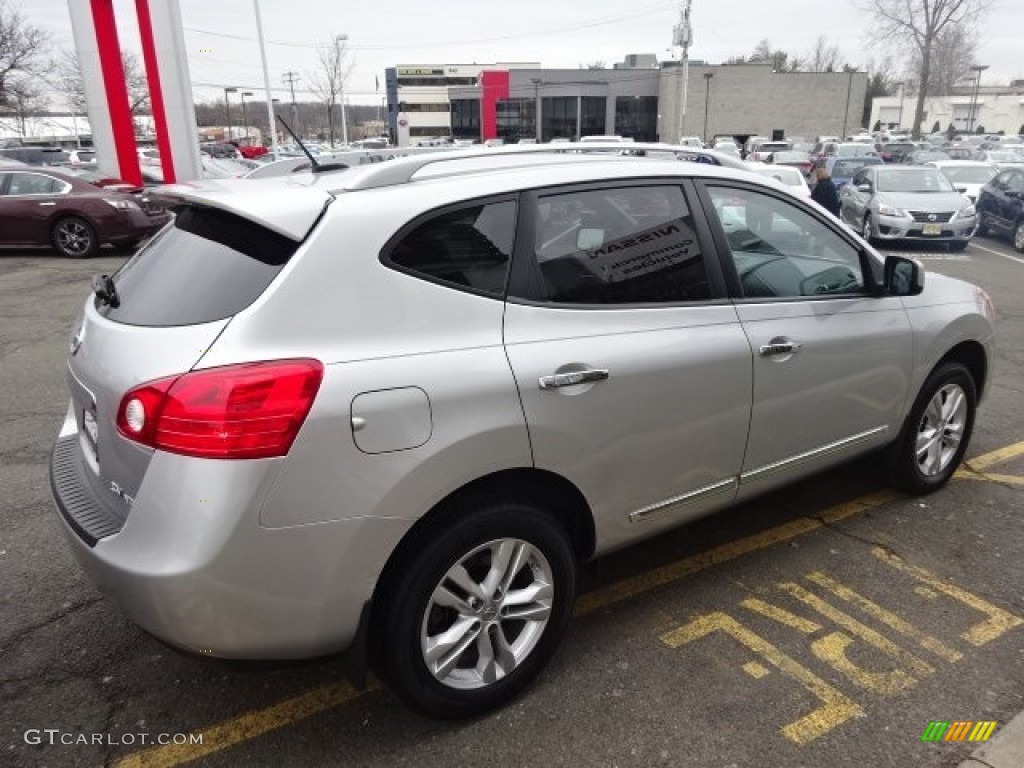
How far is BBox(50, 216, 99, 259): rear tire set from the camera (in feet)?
41.1

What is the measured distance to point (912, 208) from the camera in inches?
563

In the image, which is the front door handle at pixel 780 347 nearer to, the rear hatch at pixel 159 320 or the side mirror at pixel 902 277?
the side mirror at pixel 902 277

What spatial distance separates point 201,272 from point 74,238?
12.2 meters

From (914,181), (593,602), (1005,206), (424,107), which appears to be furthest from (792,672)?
(424,107)

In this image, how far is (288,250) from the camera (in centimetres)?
218

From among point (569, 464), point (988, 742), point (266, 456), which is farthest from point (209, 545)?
point (988, 742)

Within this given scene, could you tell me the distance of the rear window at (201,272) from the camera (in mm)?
2166

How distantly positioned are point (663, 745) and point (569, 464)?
918 mm

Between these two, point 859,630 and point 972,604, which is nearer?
point 859,630

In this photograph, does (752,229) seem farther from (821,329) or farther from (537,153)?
(537,153)

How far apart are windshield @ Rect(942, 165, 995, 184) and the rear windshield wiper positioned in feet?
67.1

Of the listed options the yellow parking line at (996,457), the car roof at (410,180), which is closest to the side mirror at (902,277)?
the car roof at (410,180)

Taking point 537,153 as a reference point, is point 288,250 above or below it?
below

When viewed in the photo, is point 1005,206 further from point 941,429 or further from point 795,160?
point 941,429
